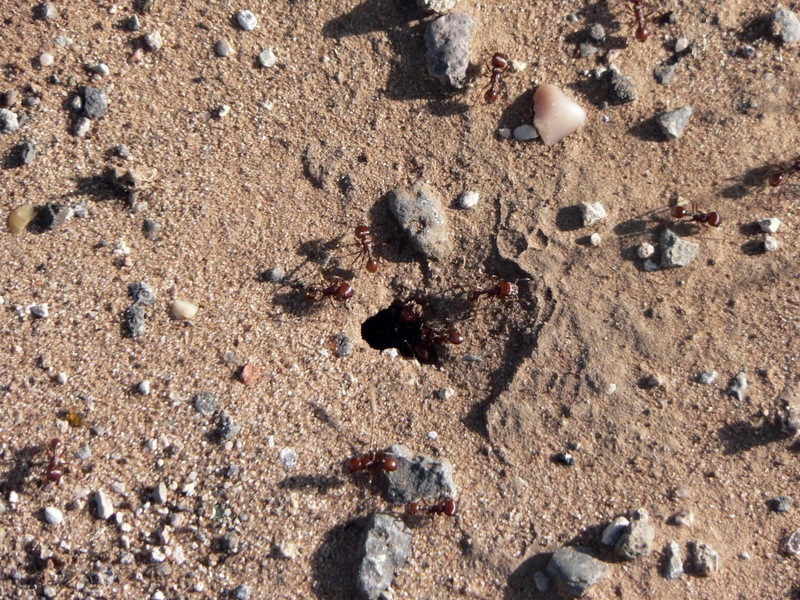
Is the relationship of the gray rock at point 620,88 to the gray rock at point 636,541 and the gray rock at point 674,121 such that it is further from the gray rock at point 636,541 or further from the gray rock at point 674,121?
the gray rock at point 636,541

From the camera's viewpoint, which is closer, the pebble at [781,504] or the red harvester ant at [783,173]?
the pebble at [781,504]

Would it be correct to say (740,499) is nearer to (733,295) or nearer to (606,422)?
(606,422)

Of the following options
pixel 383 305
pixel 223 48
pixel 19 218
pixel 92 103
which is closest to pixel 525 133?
pixel 383 305

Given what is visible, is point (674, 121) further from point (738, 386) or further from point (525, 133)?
point (738, 386)

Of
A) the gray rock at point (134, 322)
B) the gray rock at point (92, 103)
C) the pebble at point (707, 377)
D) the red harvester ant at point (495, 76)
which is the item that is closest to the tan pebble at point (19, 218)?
the gray rock at point (92, 103)

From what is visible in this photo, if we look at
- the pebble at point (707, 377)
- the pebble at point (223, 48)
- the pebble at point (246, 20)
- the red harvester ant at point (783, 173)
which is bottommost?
the pebble at point (707, 377)

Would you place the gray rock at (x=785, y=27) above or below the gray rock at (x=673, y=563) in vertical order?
above

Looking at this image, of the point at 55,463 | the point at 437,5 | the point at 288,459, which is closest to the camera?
the point at 55,463
